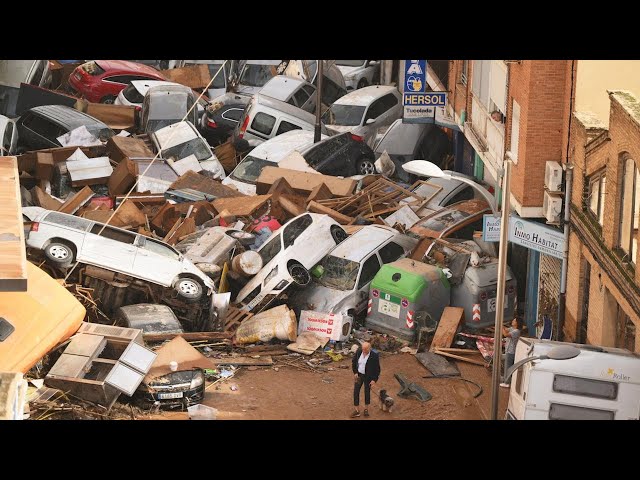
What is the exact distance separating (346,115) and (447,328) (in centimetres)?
1402

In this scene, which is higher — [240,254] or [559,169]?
[559,169]

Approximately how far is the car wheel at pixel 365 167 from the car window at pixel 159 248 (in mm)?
9546

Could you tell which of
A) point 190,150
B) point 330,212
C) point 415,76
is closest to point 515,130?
point 330,212

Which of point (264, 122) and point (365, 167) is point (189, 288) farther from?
point (264, 122)

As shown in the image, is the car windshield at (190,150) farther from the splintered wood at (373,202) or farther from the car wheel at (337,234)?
the car wheel at (337,234)

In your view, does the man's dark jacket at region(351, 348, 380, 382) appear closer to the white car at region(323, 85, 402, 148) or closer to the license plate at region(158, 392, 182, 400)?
the license plate at region(158, 392, 182, 400)

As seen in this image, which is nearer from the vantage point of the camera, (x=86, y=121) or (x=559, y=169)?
(x=559, y=169)

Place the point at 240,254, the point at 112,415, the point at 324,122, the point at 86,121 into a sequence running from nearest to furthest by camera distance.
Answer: the point at 112,415
the point at 240,254
the point at 86,121
the point at 324,122

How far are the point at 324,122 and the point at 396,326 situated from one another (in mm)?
13675

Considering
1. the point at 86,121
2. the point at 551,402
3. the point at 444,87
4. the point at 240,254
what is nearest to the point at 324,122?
the point at 444,87

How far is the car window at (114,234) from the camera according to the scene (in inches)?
896

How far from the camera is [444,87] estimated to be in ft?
109

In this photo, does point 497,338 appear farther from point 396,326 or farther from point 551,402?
point 396,326

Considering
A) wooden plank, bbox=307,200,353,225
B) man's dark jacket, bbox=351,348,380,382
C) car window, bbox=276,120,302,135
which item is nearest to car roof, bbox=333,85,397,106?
car window, bbox=276,120,302,135
